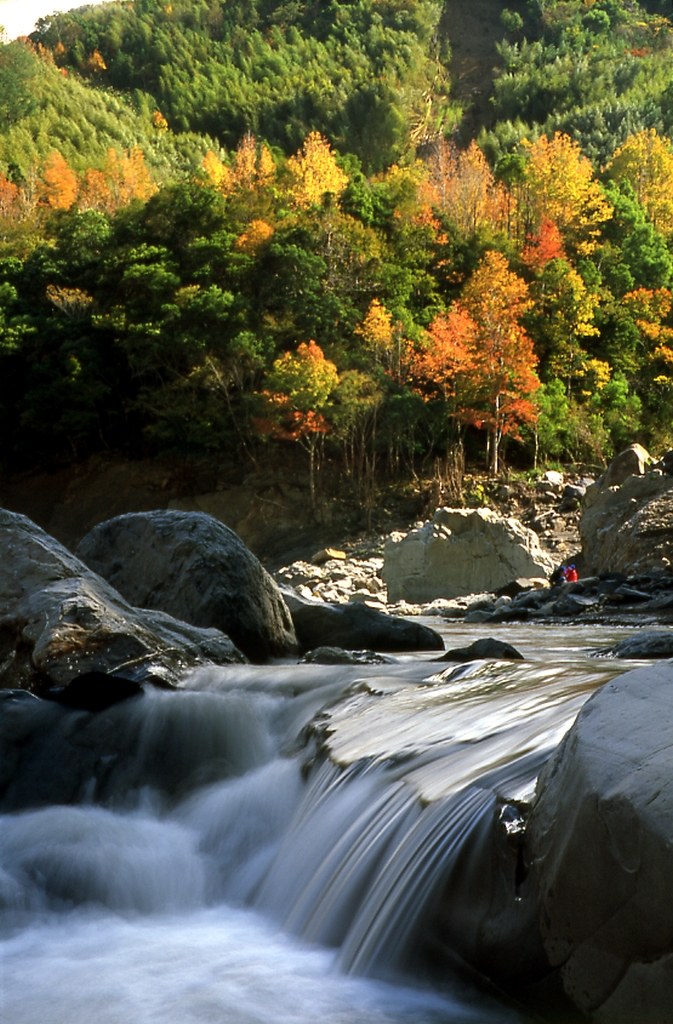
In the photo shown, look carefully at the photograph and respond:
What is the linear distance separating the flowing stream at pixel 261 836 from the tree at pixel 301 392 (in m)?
21.8

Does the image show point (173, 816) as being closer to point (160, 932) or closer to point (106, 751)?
point (106, 751)

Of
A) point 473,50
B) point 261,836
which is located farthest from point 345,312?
point 473,50

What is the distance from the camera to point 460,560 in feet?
63.5

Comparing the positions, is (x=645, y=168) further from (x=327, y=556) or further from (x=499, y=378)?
(x=327, y=556)

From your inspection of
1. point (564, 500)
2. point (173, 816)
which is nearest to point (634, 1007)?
point (173, 816)

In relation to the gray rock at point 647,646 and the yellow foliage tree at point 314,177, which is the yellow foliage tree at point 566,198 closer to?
the yellow foliage tree at point 314,177

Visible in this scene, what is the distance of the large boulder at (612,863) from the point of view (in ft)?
6.41

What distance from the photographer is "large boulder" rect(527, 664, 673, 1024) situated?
196 centimetres

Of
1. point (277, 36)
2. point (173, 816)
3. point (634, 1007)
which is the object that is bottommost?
point (173, 816)

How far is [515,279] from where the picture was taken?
1225 inches

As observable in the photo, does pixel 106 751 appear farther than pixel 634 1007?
Yes

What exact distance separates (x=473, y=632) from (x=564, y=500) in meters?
14.1

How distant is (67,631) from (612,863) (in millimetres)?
3890

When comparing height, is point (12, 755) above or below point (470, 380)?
above
